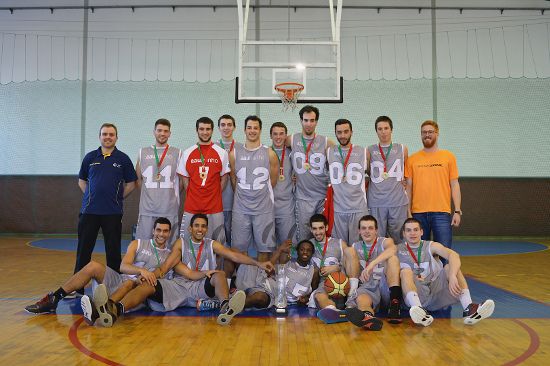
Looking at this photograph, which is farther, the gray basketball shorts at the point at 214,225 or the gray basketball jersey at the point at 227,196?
the gray basketball jersey at the point at 227,196

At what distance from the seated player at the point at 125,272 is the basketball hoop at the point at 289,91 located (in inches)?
155

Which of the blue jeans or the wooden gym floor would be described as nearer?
the wooden gym floor

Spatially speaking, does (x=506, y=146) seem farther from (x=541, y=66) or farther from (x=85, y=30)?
(x=85, y=30)

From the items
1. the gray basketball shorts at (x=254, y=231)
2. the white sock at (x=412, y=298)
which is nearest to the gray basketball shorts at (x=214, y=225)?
the gray basketball shorts at (x=254, y=231)

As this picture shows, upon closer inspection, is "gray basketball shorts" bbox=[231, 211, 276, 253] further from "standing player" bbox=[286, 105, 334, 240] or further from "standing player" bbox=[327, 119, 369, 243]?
"standing player" bbox=[327, 119, 369, 243]

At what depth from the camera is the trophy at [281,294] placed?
4.57m

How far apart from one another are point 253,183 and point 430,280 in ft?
7.08

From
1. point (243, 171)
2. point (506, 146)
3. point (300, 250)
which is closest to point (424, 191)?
point (300, 250)

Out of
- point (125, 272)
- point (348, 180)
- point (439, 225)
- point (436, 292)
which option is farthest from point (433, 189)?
point (125, 272)

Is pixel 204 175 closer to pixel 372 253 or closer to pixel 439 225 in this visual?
pixel 372 253

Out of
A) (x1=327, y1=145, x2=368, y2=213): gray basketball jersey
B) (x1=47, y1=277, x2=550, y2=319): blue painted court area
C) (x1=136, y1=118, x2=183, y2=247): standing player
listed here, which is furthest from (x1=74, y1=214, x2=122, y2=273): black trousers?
(x1=327, y1=145, x2=368, y2=213): gray basketball jersey

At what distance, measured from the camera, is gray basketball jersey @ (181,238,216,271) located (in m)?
4.91

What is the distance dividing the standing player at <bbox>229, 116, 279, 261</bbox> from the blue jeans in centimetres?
173

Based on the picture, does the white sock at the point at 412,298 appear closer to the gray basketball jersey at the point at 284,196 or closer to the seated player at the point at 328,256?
the seated player at the point at 328,256
